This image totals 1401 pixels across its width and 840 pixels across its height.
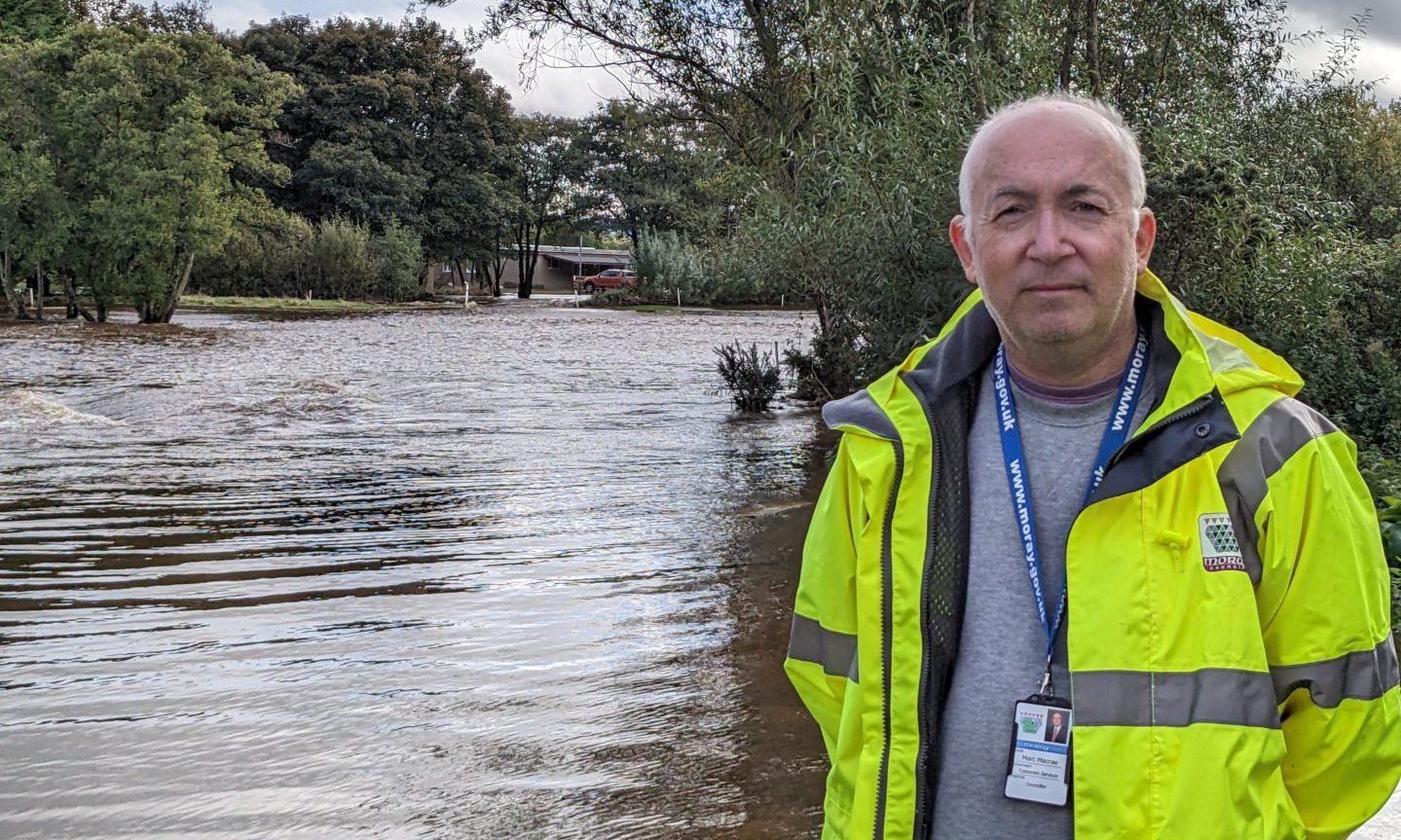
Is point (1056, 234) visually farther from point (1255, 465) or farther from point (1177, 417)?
point (1255, 465)

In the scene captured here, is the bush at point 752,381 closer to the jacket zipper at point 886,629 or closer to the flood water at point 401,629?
the flood water at point 401,629

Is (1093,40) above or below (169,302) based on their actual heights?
above

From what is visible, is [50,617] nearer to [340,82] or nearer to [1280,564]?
[1280,564]

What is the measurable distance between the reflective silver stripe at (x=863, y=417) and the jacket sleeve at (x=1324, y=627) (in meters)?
0.52

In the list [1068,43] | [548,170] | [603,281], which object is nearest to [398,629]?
[1068,43]

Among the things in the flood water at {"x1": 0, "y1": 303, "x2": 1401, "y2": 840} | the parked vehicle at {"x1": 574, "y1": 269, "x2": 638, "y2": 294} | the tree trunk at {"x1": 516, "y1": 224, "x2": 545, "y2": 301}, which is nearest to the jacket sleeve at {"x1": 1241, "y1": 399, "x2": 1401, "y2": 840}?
the flood water at {"x1": 0, "y1": 303, "x2": 1401, "y2": 840}

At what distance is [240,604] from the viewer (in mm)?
7242

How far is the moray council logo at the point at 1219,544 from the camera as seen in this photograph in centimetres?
176

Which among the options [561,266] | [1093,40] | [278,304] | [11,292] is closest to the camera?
[1093,40]

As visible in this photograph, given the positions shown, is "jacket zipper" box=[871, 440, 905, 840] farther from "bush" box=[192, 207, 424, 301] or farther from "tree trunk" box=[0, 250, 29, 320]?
"bush" box=[192, 207, 424, 301]

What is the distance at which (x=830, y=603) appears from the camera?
2.11 meters

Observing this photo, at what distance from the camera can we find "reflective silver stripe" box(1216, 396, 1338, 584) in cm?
178

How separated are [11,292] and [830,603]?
41.9m

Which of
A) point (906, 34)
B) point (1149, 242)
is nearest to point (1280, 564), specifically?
point (1149, 242)
